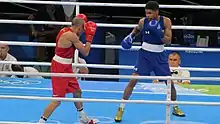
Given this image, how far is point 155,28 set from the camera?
151 inches

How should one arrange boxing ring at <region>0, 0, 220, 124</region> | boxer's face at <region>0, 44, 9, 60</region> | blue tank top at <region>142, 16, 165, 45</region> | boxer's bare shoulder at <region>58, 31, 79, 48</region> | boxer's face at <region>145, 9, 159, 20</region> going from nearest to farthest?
boxer's bare shoulder at <region>58, 31, 79, 48</region>
boxer's face at <region>145, 9, 159, 20</region>
blue tank top at <region>142, 16, 165, 45</region>
boxing ring at <region>0, 0, 220, 124</region>
boxer's face at <region>0, 44, 9, 60</region>

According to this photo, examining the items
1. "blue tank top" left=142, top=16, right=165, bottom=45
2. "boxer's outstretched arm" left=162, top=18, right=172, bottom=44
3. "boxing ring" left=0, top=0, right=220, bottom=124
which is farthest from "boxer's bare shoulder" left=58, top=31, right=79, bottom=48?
"boxer's outstretched arm" left=162, top=18, right=172, bottom=44

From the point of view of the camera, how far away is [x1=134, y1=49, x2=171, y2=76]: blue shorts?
3979 mm

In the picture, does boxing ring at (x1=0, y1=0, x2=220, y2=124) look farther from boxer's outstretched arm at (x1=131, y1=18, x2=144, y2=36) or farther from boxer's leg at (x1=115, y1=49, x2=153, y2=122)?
boxer's outstretched arm at (x1=131, y1=18, x2=144, y2=36)

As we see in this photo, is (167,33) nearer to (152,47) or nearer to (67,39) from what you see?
(152,47)

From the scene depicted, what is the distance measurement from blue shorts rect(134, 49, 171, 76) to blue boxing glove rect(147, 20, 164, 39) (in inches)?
7.2

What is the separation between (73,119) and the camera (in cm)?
407

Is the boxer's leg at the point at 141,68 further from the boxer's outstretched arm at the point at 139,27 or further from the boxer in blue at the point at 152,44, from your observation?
the boxer's outstretched arm at the point at 139,27

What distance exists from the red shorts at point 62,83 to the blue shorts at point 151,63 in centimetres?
58

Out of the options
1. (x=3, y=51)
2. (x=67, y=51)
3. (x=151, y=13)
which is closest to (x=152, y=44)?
(x=151, y=13)

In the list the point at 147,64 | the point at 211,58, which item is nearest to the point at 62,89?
the point at 147,64

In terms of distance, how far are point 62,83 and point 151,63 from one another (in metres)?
0.77

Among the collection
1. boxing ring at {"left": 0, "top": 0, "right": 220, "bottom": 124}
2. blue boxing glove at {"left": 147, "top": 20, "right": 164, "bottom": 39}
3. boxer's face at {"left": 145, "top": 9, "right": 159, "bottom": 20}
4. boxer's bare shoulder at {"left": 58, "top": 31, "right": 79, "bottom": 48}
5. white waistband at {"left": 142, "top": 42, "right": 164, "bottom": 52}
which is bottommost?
boxing ring at {"left": 0, "top": 0, "right": 220, "bottom": 124}

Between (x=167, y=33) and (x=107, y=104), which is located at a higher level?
(x=167, y=33)
